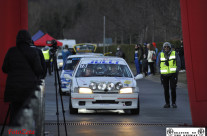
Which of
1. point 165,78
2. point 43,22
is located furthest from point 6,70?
point 43,22

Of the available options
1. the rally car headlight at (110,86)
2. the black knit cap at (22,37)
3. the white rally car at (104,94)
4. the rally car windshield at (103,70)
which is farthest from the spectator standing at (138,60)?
the black knit cap at (22,37)

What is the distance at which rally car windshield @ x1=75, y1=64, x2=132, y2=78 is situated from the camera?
14734 millimetres

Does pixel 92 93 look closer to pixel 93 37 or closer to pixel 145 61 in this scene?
pixel 145 61

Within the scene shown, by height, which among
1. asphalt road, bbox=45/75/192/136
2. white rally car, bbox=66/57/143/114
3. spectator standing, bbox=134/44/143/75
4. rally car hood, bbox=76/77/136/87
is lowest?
asphalt road, bbox=45/75/192/136

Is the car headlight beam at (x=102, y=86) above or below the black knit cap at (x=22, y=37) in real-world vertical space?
below

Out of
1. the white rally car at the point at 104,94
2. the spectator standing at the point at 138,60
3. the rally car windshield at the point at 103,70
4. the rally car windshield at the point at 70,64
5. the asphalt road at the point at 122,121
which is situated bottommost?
A: the asphalt road at the point at 122,121

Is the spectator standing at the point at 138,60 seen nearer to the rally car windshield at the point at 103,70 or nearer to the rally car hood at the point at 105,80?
the rally car windshield at the point at 103,70

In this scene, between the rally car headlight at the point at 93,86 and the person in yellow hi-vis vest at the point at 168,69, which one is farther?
the person in yellow hi-vis vest at the point at 168,69

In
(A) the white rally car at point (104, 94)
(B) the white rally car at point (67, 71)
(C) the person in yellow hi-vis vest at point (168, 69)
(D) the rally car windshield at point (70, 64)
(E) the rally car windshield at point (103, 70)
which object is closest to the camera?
(A) the white rally car at point (104, 94)

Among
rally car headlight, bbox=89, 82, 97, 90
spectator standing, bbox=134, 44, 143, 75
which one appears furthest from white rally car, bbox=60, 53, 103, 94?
spectator standing, bbox=134, 44, 143, 75

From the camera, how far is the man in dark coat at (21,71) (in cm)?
797

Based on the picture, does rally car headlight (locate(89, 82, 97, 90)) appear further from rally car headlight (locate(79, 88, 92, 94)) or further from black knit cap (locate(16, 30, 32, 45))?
black knit cap (locate(16, 30, 32, 45))

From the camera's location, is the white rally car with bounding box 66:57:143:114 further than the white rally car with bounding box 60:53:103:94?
No

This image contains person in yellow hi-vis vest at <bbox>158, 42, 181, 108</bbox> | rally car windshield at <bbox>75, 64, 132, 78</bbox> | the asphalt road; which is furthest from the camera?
person in yellow hi-vis vest at <bbox>158, 42, 181, 108</bbox>
